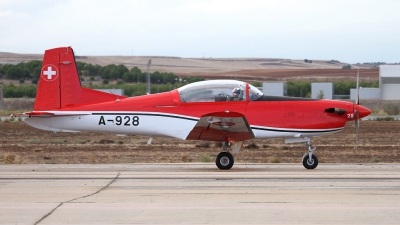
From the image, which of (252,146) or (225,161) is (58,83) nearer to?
(225,161)

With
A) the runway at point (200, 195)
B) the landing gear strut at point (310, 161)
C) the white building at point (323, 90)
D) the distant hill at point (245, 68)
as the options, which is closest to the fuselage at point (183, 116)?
the landing gear strut at point (310, 161)

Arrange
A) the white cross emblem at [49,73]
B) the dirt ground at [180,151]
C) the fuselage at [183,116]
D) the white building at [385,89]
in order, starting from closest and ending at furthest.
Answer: the fuselage at [183,116] → the white cross emblem at [49,73] → the dirt ground at [180,151] → the white building at [385,89]

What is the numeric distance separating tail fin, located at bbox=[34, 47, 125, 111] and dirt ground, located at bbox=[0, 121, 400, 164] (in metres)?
3.65

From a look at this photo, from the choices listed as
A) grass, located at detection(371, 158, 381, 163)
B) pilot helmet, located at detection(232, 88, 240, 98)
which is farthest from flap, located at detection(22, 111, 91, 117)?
grass, located at detection(371, 158, 381, 163)

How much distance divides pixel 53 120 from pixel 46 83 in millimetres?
925

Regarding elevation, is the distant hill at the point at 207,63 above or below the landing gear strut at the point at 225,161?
below

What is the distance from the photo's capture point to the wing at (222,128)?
13828mm

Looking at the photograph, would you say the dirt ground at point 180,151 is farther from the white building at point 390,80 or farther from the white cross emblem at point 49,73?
the white building at point 390,80

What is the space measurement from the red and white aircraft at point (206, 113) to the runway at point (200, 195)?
0.83 m

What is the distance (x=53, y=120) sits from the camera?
1491cm

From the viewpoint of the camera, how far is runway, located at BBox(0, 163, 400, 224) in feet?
26.8

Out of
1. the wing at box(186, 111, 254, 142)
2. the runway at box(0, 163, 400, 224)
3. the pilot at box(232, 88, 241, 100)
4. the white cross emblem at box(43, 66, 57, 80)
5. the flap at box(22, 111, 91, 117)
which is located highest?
the white cross emblem at box(43, 66, 57, 80)

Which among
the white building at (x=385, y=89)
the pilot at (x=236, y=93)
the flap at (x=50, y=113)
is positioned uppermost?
the pilot at (x=236, y=93)

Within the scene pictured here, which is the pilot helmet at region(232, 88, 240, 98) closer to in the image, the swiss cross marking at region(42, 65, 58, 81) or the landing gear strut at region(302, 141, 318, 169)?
the landing gear strut at region(302, 141, 318, 169)
